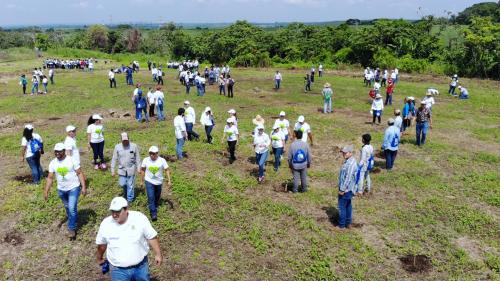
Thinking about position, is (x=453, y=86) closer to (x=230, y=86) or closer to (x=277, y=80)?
(x=277, y=80)

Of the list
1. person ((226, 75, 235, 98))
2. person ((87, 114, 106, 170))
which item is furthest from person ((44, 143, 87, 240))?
person ((226, 75, 235, 98))

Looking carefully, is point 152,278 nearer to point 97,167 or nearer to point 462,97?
point 97,167

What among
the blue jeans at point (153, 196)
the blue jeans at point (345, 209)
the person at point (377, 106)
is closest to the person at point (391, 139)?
the blue jeans at point (345, 209)

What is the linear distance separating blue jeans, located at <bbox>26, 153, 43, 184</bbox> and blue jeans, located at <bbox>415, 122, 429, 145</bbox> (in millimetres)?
13164

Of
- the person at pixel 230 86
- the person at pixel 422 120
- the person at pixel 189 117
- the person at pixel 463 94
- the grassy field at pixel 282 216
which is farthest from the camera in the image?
the person at pixel 463 94

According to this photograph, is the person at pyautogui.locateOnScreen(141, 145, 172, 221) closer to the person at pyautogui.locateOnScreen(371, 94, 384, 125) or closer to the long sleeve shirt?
the long sleeve shirt

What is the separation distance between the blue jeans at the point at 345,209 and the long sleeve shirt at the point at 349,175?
163mm

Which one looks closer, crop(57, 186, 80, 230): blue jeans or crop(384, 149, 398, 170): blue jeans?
crop(57, 186, 80, 230): blue jeans

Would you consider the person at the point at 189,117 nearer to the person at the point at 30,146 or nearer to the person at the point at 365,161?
the person at the point at 30,146

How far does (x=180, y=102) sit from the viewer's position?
983 inches

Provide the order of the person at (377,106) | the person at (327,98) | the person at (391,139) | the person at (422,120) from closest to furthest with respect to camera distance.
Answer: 1. the person at (391,139)
2. the person at (422,120)
3. the person at (377,106)
4. the person at (327,98)

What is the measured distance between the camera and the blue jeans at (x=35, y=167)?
1116 centimetres

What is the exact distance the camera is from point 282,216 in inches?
394

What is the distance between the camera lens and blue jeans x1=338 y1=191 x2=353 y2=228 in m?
8.91
